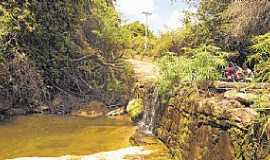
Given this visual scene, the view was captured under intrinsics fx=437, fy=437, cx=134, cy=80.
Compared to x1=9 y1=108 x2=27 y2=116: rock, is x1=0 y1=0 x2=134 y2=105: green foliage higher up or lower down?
higher up

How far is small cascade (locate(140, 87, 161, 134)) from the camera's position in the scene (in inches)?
478

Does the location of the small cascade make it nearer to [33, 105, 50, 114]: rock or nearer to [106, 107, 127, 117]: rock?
[106, 107, 127, 117]: rock

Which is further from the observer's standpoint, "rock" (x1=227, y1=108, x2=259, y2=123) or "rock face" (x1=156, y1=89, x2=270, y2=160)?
"rock" (x1=227, y1=108, x2=259, y2=123)

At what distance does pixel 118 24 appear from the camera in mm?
22469

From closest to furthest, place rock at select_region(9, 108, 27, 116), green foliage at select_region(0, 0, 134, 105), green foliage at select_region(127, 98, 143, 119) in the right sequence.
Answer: green foliage at select_region(127, 98, 143, 119) → rock at select_region(9, 108, 27, 116) → green foliage at select_region(0, 0, 134, 105)

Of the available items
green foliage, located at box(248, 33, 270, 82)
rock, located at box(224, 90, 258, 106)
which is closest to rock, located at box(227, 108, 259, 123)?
rock, located at box(224, 90, 258, 106)

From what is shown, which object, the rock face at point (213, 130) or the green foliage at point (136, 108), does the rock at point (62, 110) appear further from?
the rock face at point (213, 130)

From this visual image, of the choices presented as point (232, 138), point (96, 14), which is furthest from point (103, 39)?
point (232, 138)

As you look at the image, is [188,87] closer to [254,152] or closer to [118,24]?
[254,152]

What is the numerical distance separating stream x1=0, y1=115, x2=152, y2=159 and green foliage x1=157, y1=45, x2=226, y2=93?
185cm

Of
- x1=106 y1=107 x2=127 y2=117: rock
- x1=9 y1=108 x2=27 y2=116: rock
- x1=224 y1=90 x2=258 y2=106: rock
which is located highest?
x1=224 y1=90 x2=258 y2=106: rock

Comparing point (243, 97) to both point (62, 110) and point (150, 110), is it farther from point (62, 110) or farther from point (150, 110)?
point (62, 110)

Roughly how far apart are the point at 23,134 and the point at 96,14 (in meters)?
9.77

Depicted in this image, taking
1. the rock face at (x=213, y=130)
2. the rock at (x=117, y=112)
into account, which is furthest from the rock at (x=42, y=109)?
the rock face at (x=213, y=130)
